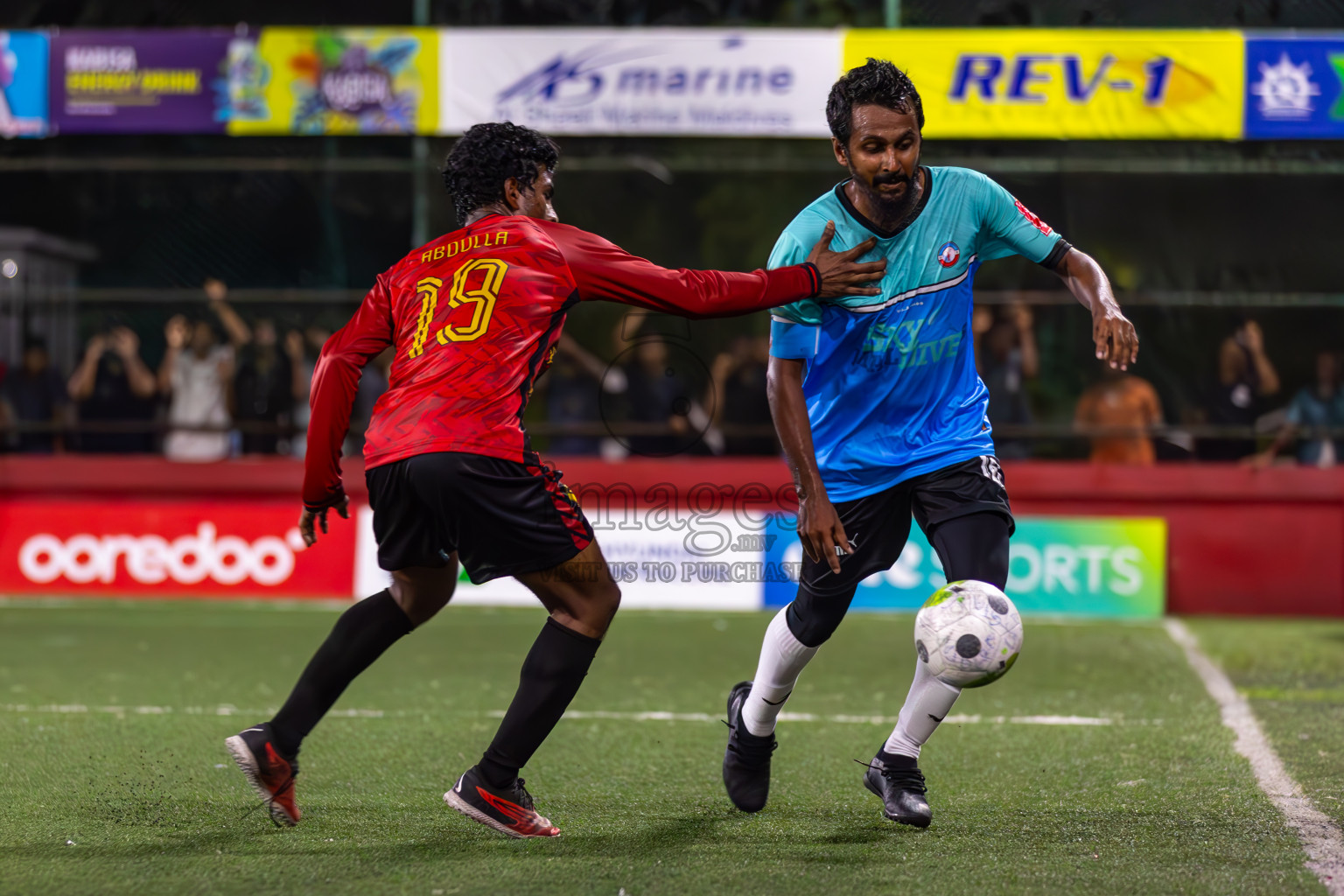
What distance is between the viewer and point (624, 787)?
4.64 m

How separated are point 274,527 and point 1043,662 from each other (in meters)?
5.73

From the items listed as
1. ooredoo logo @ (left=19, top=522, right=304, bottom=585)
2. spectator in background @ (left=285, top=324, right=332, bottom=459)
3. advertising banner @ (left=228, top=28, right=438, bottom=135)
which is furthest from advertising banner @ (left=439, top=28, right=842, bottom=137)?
ooredoo logo @ (left=19, top=522, right=304, bottom=585)

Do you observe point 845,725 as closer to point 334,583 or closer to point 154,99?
point 334,583

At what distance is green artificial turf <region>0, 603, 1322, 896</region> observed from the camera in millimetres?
3549

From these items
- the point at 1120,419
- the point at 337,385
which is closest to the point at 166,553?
the point at 1120,419

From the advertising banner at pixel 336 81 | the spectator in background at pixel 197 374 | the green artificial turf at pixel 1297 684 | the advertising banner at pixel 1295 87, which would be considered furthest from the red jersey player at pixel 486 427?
the advertising banner at pixel 1295 87

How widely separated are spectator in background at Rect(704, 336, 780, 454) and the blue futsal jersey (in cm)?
629

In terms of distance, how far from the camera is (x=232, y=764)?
16.0 feet

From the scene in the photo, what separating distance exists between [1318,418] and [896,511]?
24.6ft

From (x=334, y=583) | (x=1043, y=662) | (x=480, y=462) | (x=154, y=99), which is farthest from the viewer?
(x=154, y=99)

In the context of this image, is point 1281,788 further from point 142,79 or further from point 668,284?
point 142,79

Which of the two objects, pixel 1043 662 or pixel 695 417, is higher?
pixel 695 417

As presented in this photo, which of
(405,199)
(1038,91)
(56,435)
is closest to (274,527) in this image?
(56,435)

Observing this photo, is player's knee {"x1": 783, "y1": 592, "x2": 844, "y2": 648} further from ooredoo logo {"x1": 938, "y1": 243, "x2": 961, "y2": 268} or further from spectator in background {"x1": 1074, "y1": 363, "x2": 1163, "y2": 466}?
spectator in background {"x1": 1074, "y1": 363, "x2": 1163, "y2": 466}
